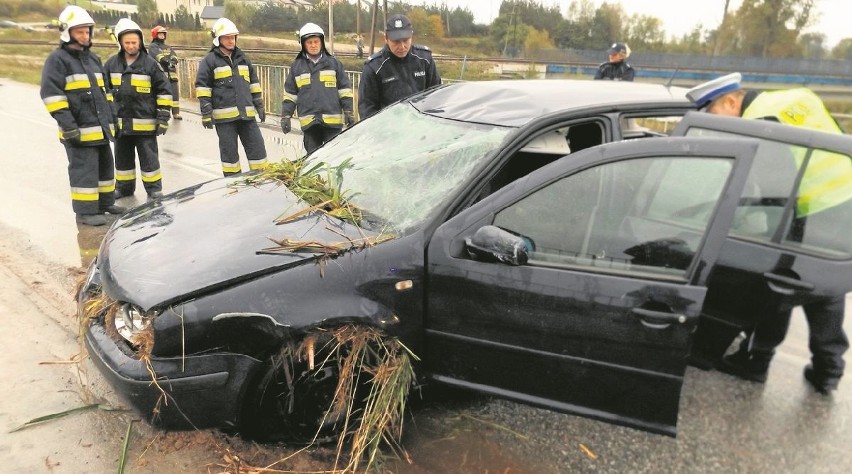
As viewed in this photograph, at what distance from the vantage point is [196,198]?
3105mm

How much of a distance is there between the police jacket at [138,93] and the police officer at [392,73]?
87.0 inches

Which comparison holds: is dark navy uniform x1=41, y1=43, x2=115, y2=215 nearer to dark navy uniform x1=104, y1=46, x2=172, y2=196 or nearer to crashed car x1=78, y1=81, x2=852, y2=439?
dark navy uniform x1=104, y1=46, x2=172, y2=196

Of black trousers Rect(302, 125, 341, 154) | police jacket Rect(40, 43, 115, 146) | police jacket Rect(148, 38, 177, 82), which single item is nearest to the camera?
police jacket Rect(40, 43, 115, 146)

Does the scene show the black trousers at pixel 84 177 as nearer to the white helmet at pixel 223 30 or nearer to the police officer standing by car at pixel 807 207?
the white helmet at pixel 223 30

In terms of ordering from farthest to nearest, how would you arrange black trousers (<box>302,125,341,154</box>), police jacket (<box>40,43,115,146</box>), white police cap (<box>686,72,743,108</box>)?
black trousers (<box>302,125,341,154</box>) < police jacket (<box>40,43,115,146</box>) < white police cap (<box>686,72,743,108</box>)

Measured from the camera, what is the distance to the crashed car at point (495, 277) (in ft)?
7.27

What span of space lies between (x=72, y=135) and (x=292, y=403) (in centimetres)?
409

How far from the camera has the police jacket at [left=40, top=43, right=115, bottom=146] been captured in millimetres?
5105

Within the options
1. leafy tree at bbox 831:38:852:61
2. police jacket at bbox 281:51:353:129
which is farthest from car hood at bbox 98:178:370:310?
leafy tree at bbox 831:38:852:61

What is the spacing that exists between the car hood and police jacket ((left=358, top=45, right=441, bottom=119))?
2.72 m

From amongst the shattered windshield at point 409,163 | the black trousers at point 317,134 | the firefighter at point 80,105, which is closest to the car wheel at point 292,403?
the shattered windshield at point 409,163

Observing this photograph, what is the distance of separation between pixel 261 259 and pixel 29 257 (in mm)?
3326

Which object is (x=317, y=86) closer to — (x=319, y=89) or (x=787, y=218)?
(x=319, y=89)

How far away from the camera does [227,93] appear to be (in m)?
6.12
